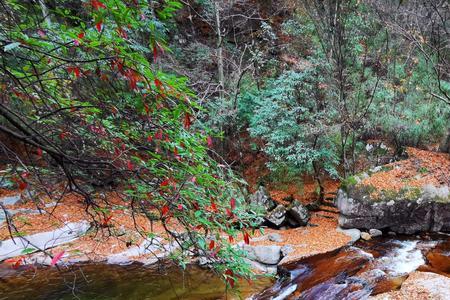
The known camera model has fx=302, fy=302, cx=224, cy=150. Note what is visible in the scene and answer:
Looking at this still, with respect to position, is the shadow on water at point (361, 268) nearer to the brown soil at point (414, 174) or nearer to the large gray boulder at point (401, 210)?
the large gray boulder at point (401, 210)

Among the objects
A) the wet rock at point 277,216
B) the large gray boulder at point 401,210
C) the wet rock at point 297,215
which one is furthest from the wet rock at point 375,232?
the wet rock at point 277,216

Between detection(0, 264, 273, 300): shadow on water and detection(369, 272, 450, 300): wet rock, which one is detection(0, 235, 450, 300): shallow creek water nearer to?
detection(0, 264, 273, 300): shadow on water

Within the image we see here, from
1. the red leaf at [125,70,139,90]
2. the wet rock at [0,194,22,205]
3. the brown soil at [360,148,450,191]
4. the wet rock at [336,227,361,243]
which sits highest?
the red leaf at [125,70,139,90]

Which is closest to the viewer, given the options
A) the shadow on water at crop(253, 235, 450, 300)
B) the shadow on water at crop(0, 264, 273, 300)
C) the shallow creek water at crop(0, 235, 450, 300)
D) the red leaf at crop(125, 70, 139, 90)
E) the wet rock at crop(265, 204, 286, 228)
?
the red leaf at crop(125, 70, 139, 90)

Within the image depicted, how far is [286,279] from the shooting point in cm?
539

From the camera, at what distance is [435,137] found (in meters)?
9.21

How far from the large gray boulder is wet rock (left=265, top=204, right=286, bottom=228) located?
4.93 feet

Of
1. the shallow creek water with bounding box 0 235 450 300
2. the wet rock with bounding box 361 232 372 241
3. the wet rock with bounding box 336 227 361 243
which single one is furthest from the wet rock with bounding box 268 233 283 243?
the wet rock with bounding box 361 232 372 241

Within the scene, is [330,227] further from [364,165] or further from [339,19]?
[339,19]

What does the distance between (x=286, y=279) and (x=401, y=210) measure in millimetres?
3340

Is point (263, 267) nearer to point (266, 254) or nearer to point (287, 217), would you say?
point (266, 254)

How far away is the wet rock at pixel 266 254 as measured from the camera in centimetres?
618

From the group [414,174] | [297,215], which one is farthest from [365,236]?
[414,174]

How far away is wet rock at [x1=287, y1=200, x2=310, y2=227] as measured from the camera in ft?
25.8
